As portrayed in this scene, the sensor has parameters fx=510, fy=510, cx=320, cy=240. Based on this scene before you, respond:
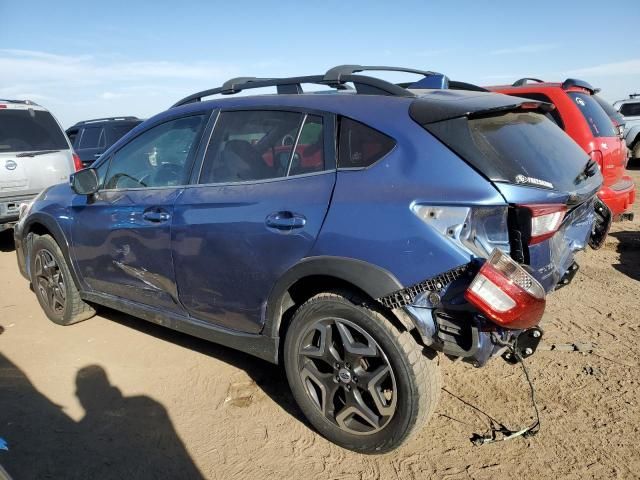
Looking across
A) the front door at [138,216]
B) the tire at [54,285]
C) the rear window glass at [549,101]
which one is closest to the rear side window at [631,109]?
the rear window glass at [549,101]

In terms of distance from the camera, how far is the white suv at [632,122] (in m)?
13.3

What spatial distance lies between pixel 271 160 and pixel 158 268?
109cm

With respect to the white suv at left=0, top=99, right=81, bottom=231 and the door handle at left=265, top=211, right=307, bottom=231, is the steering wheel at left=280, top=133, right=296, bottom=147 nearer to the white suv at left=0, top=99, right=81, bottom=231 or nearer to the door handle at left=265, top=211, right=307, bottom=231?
the door handle at left=265, top=211, right=307, bottom=231

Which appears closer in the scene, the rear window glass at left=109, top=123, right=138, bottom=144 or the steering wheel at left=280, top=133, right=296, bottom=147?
Answer: the steering wheel at left=280, top=133, right=296, bottom=147

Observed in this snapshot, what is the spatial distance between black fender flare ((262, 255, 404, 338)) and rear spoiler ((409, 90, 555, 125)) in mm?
750

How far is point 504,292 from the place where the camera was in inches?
82.0

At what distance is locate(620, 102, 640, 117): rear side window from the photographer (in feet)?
45.5

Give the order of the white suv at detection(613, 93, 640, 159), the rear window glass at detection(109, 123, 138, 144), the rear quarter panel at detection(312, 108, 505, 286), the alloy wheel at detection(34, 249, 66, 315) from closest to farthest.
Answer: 1. the rear quarter panel at detection(312, 108, 505, 286)
2. the alloy wheel at detection(34, 249, 66, 315)
3. the rear window glass at detection(109, 123, 138, 144)
4. the white suv at detection(613, 93, 640, 159)

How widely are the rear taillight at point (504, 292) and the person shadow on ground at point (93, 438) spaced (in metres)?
1.64

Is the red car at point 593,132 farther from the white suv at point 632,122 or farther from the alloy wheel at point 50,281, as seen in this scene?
the white suv at point 632,122

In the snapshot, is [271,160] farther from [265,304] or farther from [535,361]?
[535,361]

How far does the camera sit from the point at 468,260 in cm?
217

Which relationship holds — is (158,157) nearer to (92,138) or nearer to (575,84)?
(575,84)

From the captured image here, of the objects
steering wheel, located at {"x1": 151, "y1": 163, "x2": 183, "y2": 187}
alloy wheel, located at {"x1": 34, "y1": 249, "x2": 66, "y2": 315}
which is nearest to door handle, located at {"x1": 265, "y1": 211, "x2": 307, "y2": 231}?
steering wheel, located at {"x1": 151, "y1": 163, "x2": 183, "y2": 187}
